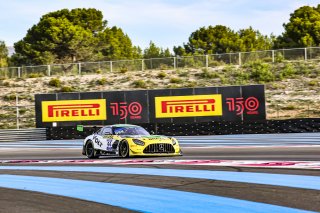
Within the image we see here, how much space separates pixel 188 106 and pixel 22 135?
30.0ft

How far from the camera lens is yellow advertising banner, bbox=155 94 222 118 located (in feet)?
115

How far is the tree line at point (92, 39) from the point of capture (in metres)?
81.2

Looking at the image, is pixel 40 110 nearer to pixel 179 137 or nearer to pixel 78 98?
pixel 78 98

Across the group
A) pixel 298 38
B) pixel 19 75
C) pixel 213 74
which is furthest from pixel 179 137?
pixel 298 38

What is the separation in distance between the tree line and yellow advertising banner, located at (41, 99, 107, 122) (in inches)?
1678

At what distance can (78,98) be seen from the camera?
3616 cm

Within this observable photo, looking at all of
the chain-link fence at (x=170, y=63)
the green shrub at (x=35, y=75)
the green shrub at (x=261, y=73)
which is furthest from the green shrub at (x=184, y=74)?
the green shrub at (x=35, y=75)

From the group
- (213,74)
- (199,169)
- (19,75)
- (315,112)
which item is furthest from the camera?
(19,75)

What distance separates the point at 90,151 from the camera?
19.3 m

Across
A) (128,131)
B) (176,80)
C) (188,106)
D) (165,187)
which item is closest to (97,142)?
(128,131)

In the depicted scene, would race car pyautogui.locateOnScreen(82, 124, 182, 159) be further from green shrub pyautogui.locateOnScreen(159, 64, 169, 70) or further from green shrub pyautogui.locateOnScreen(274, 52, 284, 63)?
green shrub pyautogui.locateOnScreen(274, 52, 284, 63)

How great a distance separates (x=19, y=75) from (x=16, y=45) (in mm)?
32162

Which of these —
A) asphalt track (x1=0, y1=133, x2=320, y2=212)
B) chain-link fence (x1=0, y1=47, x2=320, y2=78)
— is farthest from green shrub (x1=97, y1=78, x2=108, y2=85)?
asphalt track (x1=0, y1=133, x2=320, y2=212)

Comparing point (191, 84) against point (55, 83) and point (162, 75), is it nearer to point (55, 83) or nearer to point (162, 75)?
point (162, 75)
